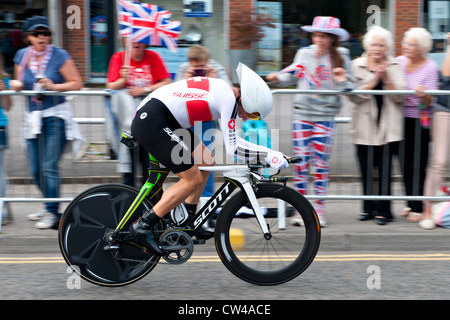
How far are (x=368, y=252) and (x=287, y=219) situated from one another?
1475 millimetres

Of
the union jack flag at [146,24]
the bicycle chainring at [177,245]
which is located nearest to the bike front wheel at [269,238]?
the bicycle chainring at [177,245]

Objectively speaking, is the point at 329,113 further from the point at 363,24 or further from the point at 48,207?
the point at 363,24

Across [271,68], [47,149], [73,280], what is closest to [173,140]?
[73,280]

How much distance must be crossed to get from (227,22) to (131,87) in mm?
9920

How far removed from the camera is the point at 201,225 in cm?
466

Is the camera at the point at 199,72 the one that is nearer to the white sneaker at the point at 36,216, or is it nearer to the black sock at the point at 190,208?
the black sock at the point at 190,208

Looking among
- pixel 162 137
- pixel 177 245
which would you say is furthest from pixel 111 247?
pixel 162 137

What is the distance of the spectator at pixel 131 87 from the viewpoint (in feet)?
20.4

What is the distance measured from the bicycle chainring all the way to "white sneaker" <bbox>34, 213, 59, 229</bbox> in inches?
79.6

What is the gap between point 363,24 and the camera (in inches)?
608

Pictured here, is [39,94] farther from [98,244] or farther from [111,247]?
[111,247]

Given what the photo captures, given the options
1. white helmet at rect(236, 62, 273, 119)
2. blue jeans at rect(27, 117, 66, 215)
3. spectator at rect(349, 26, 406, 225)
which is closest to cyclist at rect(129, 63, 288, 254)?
white helmet at rect(236, 62, 273, 119)

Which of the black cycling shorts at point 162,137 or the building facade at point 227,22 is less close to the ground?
the building facade at point 227,22

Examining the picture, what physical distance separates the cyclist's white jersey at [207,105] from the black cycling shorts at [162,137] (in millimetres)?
66
